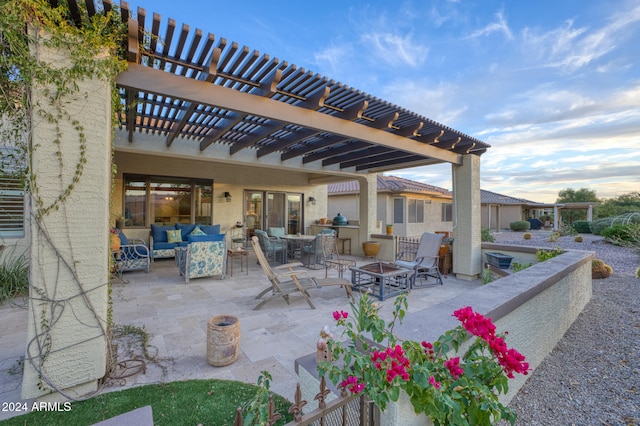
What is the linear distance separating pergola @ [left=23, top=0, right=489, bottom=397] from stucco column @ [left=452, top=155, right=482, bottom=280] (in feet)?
0.08

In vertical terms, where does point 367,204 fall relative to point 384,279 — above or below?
above

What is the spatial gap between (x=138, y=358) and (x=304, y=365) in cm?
204

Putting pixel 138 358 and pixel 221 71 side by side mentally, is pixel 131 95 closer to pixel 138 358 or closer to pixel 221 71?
pixel 221 71

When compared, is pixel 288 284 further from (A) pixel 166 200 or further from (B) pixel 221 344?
(A) pixel 166 200

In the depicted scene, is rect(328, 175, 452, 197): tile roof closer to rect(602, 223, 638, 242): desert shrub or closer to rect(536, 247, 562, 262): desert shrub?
rect(602, 223, 638, 242): desert shrub

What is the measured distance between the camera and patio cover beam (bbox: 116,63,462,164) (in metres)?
2.90

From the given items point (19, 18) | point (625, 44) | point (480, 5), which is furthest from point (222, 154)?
point (625, 44)

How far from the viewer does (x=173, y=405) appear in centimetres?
211

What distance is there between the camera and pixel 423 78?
7863 mm

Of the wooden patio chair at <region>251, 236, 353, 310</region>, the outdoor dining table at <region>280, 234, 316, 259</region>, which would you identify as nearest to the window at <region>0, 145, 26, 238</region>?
the wooden patio chair at <region>251, 236, 353, 310</region>

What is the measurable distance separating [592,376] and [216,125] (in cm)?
654

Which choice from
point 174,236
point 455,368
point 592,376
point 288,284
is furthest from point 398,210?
Result: point 455,368

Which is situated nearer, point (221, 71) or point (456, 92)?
point (221, 71)

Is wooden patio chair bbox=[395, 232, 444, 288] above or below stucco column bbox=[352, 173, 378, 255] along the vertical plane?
below
